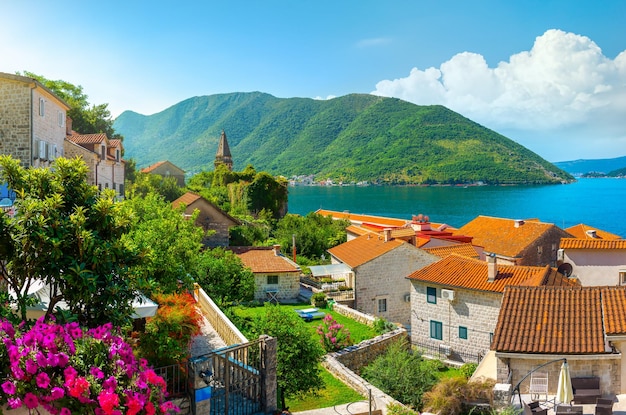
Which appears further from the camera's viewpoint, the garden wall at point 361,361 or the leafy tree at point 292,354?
the garden wall at point 361,361

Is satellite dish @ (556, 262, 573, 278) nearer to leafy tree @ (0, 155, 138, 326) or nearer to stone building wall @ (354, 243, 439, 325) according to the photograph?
stone building wall @ (354, 243, 439, 325)

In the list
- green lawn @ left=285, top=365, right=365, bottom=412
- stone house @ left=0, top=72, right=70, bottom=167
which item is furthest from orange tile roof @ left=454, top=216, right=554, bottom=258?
stone house @ left=0, top=72, right=70, bottom=167

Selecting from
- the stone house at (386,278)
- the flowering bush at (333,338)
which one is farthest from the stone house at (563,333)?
the stone house at (386,278)

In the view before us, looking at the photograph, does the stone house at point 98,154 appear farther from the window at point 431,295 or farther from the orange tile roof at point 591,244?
the orange tile roof at point 591,244

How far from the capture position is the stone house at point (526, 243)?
4028 cm

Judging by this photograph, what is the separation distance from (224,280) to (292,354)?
1233 centimetres

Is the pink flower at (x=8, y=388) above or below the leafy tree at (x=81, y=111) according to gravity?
below

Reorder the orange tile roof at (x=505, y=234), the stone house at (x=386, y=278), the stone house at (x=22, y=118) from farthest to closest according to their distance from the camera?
1. the orange tile roof at (x=505, y=234)
2. the stone house at (x=386, y=278)
3. the stone house at (x=22, y=118)

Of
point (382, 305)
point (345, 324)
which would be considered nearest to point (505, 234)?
point (382, 305)

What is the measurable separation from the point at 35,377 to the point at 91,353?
2.38 ft

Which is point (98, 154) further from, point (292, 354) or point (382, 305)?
point (292, 354)

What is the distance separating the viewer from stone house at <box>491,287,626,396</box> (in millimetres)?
16953

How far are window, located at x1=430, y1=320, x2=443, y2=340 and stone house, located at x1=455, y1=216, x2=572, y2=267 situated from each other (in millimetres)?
12153

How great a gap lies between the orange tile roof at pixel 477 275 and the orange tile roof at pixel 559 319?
5174 mm
